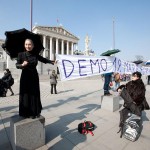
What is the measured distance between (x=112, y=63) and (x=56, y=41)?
2431 inches

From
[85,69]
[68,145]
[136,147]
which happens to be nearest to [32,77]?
[68,145]

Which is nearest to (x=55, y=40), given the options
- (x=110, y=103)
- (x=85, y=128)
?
(x=110, y=103)

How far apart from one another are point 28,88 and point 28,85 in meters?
0.06

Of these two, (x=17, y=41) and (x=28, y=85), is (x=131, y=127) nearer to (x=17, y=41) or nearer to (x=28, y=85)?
(x=28, y=85)

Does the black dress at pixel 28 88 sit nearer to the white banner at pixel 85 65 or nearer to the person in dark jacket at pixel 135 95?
the white banner at pixel 85 65

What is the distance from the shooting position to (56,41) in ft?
215

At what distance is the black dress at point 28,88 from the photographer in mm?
3061

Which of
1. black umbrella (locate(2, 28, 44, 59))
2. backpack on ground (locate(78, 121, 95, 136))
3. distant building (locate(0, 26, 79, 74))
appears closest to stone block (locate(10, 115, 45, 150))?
backpack on ground (locate(78, 121, 95, 136))

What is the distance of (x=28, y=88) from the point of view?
306 centimetres

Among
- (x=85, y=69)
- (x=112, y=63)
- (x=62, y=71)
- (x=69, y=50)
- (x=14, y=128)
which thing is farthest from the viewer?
(x=69, y=50)

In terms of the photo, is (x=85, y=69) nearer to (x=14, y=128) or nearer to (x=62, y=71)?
(x=62, y=71)

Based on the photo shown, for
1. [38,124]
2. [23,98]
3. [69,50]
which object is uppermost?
[69,50]

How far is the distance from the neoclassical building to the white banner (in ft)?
179

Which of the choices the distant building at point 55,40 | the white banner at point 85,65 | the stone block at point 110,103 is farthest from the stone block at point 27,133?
the distant building at point 55,40
